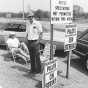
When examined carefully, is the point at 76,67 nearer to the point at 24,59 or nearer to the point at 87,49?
the point at 87,49

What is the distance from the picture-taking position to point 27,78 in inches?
191

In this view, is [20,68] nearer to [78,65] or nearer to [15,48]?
[15,48]

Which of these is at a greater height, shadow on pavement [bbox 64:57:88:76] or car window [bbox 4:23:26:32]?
car window [bbox 4:23:26:32]

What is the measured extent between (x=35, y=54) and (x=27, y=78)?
703mm

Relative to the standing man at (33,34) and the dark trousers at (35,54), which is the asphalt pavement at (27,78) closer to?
the dark trousers at (35,54)

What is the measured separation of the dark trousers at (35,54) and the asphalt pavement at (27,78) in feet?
0.76

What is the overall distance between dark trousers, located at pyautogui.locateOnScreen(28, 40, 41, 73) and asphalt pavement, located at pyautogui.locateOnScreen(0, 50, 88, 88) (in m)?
0.23

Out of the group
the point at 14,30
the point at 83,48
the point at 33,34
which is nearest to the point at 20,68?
the point at 33,34

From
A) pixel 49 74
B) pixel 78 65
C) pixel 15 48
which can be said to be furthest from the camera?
pixel 15 48

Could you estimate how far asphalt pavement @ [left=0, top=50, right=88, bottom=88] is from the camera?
445cm

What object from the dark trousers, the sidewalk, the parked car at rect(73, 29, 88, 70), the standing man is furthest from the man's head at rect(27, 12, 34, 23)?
the parked car at rect(73, 29, 88, 70)

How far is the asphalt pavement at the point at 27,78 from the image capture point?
4.45 meters

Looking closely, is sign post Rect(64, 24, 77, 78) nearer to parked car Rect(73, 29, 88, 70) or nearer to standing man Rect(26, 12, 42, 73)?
standing man Rect(26, 12, 42, 73)

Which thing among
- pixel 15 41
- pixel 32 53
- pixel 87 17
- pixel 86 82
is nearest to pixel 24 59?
pixel 15 41
